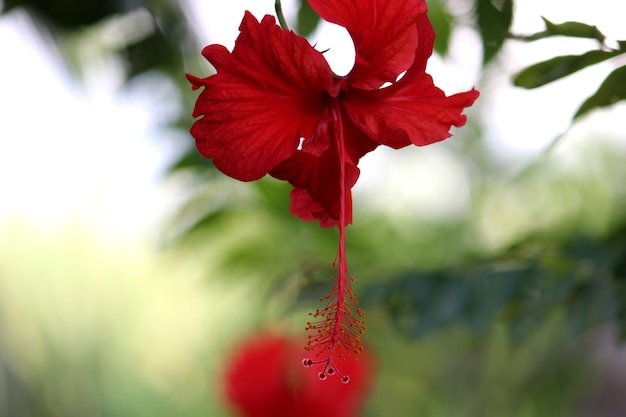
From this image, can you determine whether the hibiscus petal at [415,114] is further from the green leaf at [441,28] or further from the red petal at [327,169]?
the green leaf at [441,28]

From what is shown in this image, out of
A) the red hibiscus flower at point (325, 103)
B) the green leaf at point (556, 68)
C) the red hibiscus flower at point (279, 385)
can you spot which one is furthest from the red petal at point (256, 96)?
the red hibiscus flower at point (279, 385)

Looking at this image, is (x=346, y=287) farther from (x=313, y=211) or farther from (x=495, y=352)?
(x=495, y=352)

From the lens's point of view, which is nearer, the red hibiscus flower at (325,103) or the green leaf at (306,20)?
the red hibiscus flower at (325,103)

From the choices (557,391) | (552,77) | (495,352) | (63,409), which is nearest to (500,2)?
(552,77)

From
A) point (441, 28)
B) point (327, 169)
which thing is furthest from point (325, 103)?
point (441, 28)

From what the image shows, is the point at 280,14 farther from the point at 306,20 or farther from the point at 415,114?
the point at 306,20
